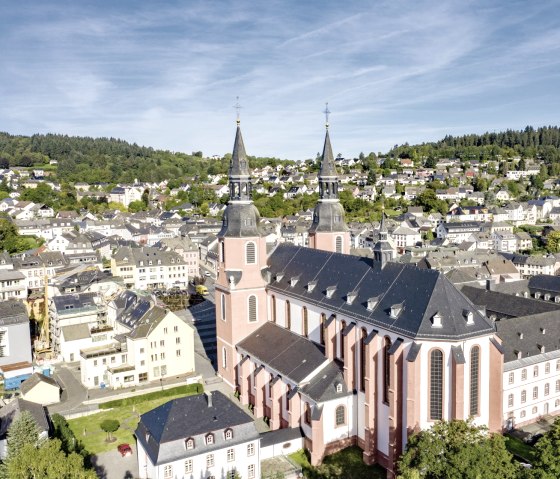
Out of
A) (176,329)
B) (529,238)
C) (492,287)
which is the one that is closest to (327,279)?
(176,329)

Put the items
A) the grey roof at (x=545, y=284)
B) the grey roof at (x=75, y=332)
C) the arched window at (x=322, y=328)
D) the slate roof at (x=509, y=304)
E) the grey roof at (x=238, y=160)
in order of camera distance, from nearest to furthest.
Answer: the arched window at (x=322, y=328) → the grey roof at (x=238, y=160) → the slate roof at (x=509, y=304) → the grey roof at (x=75, y=332) → the grey roof at (x=545, y=284)

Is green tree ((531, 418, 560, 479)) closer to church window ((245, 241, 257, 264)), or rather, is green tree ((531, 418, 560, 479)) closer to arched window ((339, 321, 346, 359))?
arched window ((339, 321, 346, 359))

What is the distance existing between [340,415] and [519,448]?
13.2 metres

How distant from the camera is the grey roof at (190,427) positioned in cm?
3195

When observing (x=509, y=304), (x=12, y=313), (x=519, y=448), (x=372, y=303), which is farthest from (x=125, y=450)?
(x=509, y=304)

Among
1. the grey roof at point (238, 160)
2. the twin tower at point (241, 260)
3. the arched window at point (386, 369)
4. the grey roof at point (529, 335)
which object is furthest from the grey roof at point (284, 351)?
the grey roof at point (529, 335)

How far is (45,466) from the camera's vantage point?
2661 cm

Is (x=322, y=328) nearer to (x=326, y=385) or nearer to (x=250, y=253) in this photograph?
(x=326, y=385)

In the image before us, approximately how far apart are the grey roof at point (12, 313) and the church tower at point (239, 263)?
24.1 meters

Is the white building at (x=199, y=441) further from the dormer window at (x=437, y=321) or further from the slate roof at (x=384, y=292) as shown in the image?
the dormer window at (x=437, y=321)

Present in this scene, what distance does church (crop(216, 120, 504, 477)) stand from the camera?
105ft

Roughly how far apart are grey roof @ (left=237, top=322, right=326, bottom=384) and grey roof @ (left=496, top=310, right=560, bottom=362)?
15.7 metres

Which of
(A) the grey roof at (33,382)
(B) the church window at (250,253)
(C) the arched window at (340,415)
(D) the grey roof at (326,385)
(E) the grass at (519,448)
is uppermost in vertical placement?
(B) the church window at (250,253)

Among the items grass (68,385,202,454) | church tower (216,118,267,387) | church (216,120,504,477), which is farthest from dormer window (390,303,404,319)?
grass (68,385,202,454)
